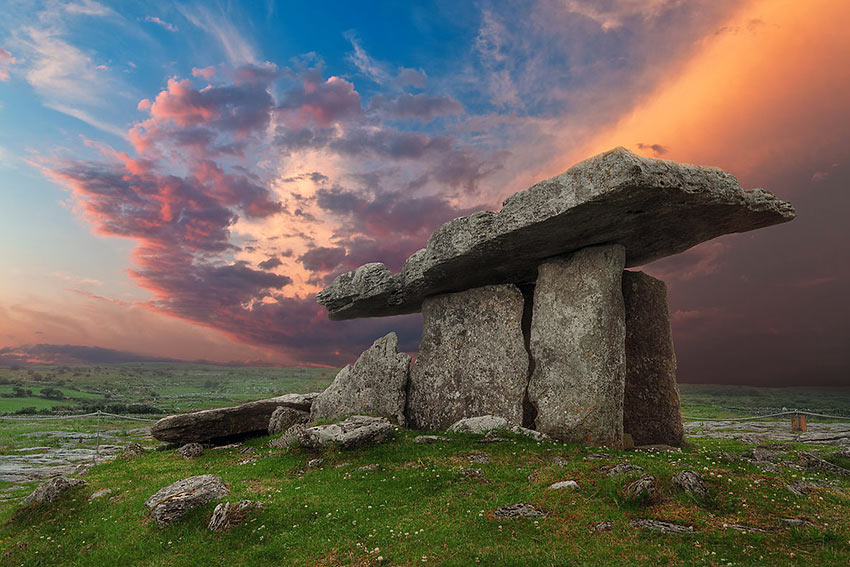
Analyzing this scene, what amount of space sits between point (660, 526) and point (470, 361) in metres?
10.5

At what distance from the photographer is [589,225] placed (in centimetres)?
1490

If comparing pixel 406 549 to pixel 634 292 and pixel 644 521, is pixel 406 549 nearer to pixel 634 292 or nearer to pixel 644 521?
pixel 644 521

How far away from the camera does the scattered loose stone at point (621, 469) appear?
34.4 feet

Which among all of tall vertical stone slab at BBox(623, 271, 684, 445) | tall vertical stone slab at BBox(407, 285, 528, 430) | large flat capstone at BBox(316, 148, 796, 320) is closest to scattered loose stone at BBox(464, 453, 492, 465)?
tall vertical stone slab at BBox(407, 285, 528, 430)

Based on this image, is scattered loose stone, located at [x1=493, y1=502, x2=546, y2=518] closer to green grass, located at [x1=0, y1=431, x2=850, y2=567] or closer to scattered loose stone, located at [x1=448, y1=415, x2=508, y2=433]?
green grass, located at [x1=0, y1=431, x2=850, y2=567]

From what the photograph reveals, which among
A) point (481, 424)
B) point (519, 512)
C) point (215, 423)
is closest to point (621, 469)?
point (519, 512)

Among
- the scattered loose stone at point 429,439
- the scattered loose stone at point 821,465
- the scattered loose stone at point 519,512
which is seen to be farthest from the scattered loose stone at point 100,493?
the scattered loose stone at point 821,465

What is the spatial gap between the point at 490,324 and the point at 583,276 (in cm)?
405

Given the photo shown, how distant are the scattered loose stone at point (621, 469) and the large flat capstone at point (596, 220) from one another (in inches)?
262

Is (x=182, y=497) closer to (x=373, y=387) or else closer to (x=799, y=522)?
(x=373, y=387)

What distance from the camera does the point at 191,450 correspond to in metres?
18.5

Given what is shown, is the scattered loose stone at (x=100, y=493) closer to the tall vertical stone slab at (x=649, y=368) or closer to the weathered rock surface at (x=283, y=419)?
the weathered rock surface at (x=283, y=419)

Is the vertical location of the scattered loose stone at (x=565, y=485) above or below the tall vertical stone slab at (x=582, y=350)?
below

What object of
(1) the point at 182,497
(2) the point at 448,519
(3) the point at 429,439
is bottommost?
(1) the point at 182,497
